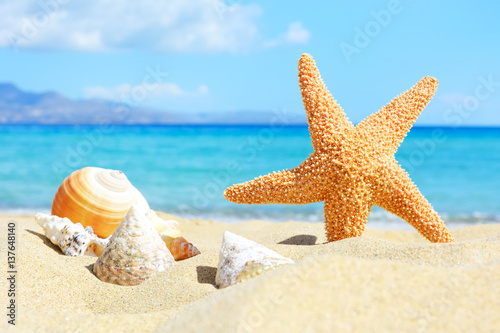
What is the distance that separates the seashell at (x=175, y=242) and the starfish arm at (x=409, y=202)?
1.79 metres

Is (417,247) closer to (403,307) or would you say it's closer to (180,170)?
(403,307)

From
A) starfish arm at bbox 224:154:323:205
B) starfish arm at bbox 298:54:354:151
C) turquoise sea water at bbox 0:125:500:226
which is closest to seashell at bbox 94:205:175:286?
starfish arm at bbox 224:154:323:205

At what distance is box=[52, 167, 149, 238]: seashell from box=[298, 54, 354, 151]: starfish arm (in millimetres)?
1955

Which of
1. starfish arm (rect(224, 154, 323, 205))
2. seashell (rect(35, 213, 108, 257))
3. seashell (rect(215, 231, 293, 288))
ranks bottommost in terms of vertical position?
seashell (rect(35, 213, 108, 257))

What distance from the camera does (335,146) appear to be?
4.24 meters

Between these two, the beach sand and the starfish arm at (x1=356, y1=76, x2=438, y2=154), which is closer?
the beach sand

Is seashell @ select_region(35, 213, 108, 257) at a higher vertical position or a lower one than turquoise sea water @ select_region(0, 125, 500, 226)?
higher

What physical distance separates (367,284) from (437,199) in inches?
427

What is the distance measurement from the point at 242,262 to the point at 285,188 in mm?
1069

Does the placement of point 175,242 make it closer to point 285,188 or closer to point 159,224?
point 159,224

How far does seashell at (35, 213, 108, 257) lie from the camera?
4.34 meters

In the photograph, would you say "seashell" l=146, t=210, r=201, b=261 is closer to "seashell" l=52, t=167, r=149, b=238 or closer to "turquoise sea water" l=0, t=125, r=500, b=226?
"seashell" l=52, t=167, r=149, b=238

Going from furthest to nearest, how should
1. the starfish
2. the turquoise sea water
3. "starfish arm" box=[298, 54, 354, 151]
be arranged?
1. the turquoise sea water
2. "starfish arm" box=[298, 54, 354, 151]
3. the starfish

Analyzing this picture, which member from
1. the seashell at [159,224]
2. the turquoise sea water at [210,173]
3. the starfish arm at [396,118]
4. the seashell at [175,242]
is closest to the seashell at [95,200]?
the seashell at [159,224]
